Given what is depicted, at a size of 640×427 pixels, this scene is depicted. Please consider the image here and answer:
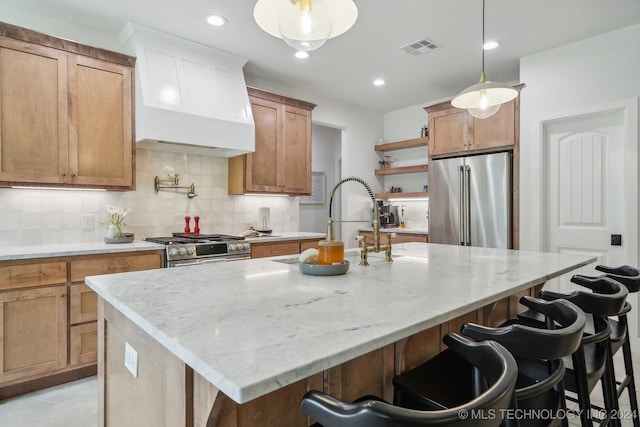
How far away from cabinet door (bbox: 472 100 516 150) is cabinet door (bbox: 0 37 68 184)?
4.04m

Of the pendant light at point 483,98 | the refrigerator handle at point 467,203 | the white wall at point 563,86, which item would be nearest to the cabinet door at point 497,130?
the white wall at point 563,86

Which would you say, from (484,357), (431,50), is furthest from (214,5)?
(484,357)

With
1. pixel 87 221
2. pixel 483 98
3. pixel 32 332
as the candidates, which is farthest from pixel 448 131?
pixel 32 332

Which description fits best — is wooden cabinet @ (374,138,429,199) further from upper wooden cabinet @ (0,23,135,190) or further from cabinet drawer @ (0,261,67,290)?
cabinet drawer @ (0,261,67,290)

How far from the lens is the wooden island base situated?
856 mm

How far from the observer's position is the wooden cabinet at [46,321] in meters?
2.37

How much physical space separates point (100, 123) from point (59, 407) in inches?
82.6

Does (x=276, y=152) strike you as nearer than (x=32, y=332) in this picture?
No

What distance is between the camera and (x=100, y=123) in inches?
118

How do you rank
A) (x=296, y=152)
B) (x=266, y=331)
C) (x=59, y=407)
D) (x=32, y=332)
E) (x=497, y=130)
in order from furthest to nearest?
(x=296, y=152)
(x=497, y=130)
(x=32, y=332)
(x=59, y=407)
(x=266, y=331)

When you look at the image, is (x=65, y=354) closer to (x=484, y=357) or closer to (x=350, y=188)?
(x=484, y=357)

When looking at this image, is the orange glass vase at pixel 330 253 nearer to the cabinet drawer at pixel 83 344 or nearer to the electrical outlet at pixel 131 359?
the electrical outlet at pixel 131 359

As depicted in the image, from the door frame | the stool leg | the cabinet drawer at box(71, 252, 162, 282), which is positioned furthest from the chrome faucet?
the door frame

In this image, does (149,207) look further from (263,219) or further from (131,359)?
(131,359)
